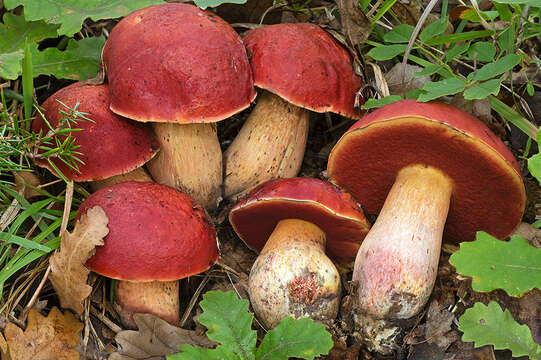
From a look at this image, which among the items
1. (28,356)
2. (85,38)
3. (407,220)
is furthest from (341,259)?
(85,38)

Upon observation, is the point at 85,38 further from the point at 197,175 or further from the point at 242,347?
the point at 242,347

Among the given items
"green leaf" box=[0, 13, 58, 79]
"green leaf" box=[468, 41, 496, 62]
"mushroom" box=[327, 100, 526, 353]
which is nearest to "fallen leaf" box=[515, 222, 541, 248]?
"mushroom" box=[327, 100, 526, 353]

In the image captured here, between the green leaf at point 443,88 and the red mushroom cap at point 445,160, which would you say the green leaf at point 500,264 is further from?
the green leaf at point 443,88

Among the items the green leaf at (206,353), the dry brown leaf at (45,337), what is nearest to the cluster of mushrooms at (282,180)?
the dry brown leaf at (45,337)

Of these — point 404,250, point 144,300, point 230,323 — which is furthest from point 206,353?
point 404,250

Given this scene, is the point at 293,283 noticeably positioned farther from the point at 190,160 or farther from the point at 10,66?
the point at 10,66

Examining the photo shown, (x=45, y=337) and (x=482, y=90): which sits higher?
(x=482, y=90)
